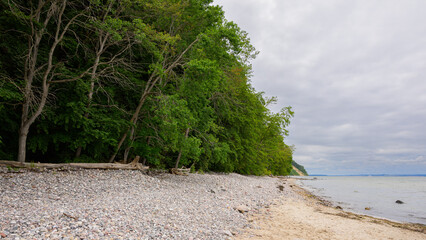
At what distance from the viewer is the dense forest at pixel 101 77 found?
978 cm

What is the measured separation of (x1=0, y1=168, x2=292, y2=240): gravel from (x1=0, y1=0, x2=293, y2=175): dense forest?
2383mm

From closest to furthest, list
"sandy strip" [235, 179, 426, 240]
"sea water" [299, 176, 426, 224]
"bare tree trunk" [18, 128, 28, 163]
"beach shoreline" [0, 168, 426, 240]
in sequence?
"beach shoreline" [0, 168, 426, 240] → "sandy strip" [235, 179, 426, 240] → "bare tree trunk" [18, 128, 28, 163] → "sea water" [299, 176, 426, 224]

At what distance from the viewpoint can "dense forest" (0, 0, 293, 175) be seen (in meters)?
9.78

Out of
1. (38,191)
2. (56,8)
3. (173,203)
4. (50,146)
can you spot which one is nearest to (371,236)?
(173,203)

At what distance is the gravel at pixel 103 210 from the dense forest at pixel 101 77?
2383 mm

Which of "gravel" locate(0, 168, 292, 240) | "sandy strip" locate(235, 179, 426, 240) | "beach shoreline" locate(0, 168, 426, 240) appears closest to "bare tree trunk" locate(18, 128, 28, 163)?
"beach shoreline" locate(0, 168, 426, 240)

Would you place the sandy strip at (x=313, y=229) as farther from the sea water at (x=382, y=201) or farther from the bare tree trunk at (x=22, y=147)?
the bare tree trunk at (x=22, y=147)

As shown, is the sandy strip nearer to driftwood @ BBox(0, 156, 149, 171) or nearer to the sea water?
the sea water

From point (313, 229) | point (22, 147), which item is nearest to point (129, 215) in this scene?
point (313, 229)

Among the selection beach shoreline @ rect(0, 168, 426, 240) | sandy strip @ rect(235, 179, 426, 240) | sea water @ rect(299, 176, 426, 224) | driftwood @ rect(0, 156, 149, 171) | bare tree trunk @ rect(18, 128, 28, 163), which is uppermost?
bare tree trunk @ rect(18, 128, 28, 163)

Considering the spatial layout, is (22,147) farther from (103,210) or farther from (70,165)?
(103,210)

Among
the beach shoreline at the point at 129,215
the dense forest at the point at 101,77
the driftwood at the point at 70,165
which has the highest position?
the dense forest at the point at 101,77

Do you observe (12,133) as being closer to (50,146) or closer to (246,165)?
(50,146)

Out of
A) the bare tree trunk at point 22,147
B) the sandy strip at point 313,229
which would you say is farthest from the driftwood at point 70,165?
the sandy strip at point 313,229
